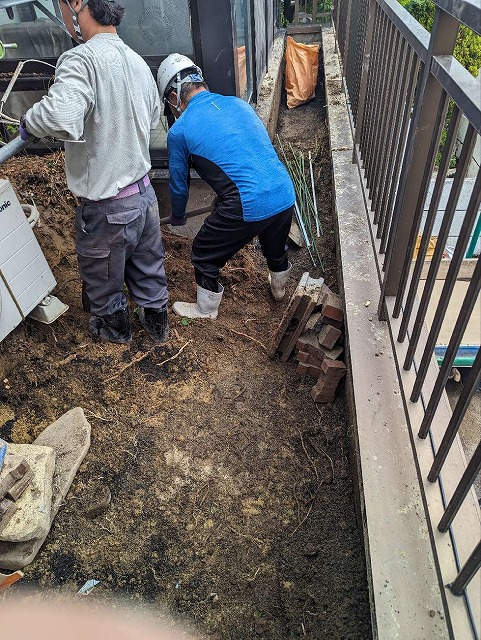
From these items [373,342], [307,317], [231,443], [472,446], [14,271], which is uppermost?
[14,271]

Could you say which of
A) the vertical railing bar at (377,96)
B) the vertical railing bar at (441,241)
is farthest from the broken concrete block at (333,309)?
the vertical railing bar at (377,96)

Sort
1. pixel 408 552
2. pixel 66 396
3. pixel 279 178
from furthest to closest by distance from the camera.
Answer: pixel 279 178 → pixel 66 396 → pixel 408 552

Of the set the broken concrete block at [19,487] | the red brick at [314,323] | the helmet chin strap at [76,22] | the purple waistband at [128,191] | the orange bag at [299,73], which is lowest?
the orange bag at [299,73]

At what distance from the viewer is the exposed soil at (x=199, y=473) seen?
2.03 m

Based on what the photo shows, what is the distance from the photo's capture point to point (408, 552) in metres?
1.66

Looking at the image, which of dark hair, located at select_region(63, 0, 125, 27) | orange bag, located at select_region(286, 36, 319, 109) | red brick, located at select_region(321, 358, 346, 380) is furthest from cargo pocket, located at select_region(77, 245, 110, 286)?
orange bag, located at select_region(286, 36, 319, 109)

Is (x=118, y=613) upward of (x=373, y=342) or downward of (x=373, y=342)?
downward

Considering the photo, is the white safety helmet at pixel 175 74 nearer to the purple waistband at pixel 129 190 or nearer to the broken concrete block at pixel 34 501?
the purple waistband at pixel 129 190

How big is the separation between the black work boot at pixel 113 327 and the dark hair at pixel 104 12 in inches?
64.5

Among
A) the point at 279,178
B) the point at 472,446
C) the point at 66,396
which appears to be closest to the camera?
the point at 66,396

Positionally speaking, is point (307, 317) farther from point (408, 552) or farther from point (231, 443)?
point (408, 552)

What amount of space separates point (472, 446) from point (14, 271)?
5631 millimetres

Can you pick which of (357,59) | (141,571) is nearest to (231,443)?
(141,571)

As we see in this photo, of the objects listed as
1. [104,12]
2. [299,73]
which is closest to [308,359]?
[104,12]
